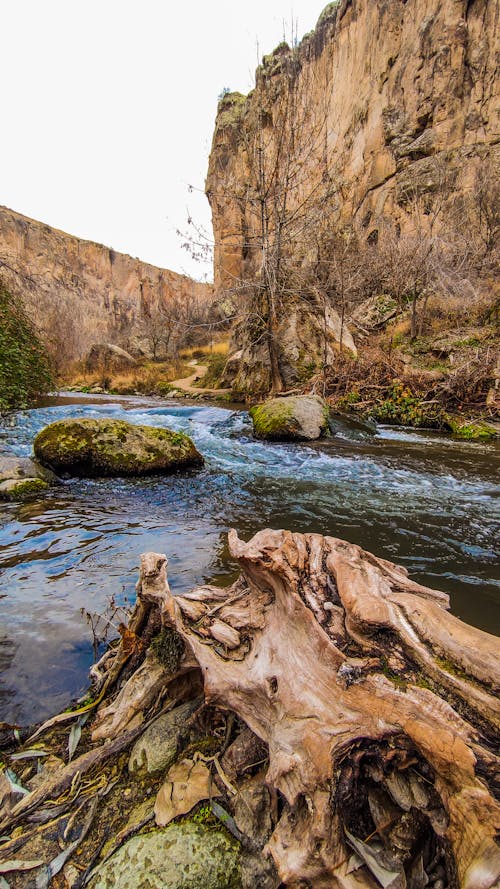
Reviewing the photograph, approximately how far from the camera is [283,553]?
5.14 ft

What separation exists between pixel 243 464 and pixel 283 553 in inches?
164

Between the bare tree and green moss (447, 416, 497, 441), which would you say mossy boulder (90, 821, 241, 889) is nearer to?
green moss (447, 416, 497, 441)

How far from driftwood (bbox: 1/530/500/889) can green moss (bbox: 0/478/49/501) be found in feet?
10.6

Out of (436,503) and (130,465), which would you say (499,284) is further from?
(130,465)

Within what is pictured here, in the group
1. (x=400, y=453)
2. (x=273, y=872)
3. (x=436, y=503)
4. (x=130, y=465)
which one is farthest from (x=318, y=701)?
(x=400, y=453)

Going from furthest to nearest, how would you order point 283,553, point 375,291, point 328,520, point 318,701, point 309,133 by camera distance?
point 375,291
point 309,133
point 328,520
point 283,553
point 318,701

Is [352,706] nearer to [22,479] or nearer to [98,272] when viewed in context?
[22,479]

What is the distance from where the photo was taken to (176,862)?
0.91m

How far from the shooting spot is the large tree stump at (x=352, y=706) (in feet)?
2.60

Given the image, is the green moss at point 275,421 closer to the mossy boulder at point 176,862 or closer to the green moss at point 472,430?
the green moss at point 472,430

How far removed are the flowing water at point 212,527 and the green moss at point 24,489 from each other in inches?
6.6

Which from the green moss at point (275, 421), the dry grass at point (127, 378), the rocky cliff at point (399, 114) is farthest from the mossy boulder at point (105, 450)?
the dry grass at point (127, 378)

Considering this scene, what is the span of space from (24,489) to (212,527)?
2401 millimetres

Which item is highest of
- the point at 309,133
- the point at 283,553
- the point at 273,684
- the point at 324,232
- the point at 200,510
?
the point at 309,133
